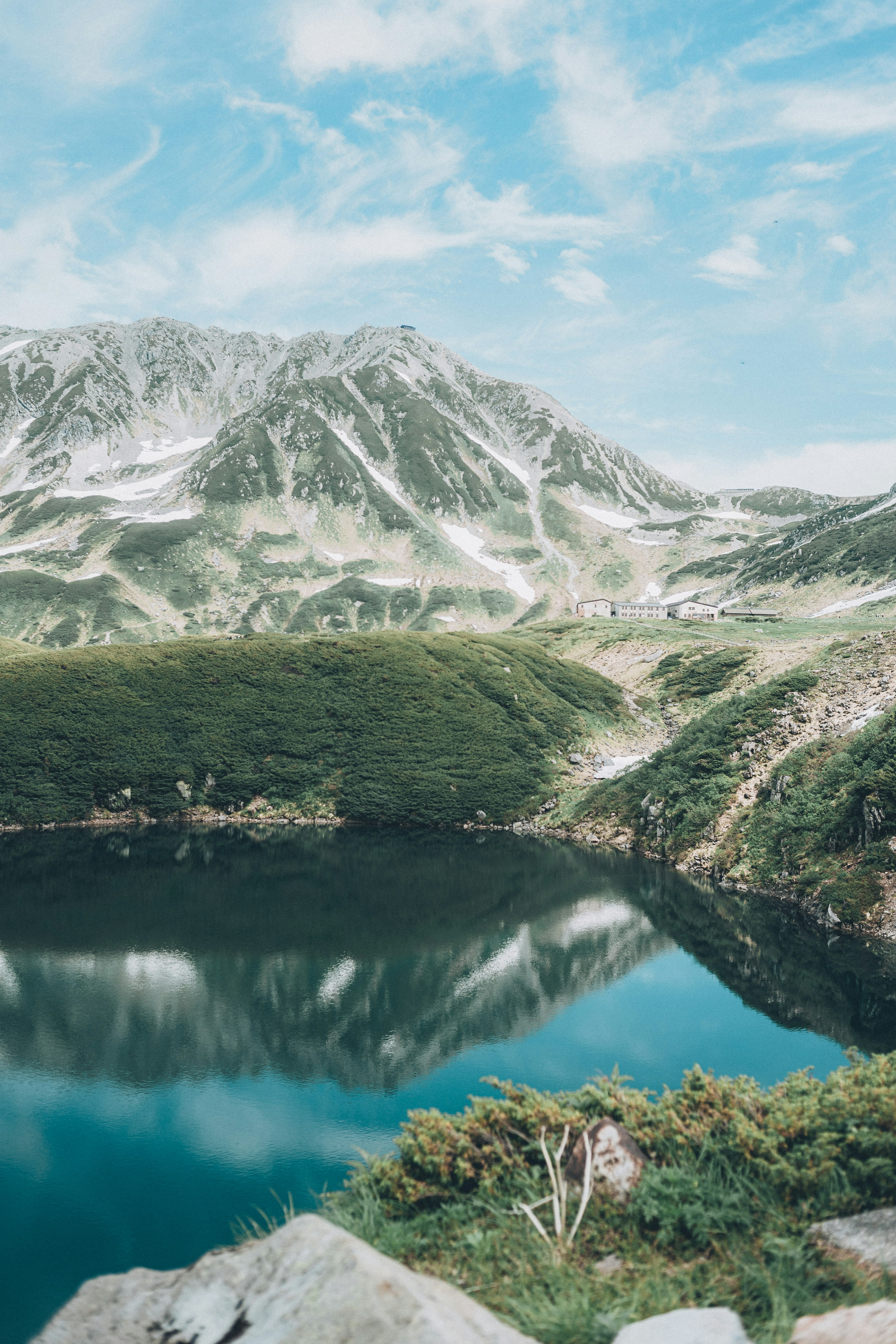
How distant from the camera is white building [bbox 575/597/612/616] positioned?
178m

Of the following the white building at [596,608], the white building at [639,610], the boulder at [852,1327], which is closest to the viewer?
the boulder at [852,1327]

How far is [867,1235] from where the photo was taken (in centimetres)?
957

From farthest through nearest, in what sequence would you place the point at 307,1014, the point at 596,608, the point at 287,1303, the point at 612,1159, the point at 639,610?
the point at 596,608 → the point at 639,610 → the point at 307,1014 → the point at 612,1159 → the point at 287,1303

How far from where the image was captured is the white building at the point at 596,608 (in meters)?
178

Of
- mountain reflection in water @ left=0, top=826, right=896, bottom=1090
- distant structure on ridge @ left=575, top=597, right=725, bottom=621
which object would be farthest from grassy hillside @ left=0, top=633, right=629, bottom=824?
A: distant structure on ridge @ left=575, top=597, right=725, bottom=621

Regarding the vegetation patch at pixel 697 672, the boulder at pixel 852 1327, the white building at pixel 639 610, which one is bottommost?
the boulder at pixel 852 1327

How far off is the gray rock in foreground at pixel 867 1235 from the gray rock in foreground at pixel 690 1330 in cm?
261

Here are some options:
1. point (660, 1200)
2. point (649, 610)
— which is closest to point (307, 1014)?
point (660, 1200)

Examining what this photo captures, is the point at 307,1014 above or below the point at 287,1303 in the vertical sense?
below

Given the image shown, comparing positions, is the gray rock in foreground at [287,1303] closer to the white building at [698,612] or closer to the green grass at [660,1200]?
the green grass at [660,1200]

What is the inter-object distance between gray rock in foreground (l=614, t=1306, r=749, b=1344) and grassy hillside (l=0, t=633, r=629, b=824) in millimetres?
48495

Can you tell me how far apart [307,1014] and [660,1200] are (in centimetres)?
1730

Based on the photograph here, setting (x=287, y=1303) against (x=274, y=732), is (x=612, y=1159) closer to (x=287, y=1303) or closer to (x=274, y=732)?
(x=287, y=1303)

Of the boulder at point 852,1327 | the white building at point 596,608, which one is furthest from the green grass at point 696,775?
the white building at point 596,608
